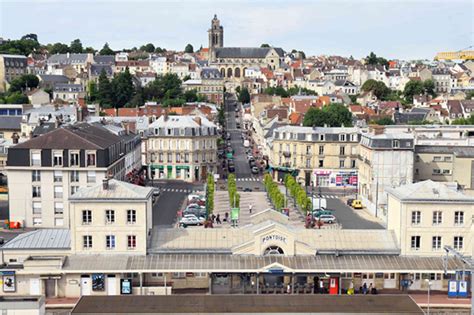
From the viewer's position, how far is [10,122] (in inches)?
3693

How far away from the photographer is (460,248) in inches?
1551

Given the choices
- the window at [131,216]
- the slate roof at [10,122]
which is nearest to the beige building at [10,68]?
the slate roof at [10,122]

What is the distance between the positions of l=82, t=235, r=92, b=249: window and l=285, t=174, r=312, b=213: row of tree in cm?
2568

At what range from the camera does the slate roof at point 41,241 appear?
38938 millimetres

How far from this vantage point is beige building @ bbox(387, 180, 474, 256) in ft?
129

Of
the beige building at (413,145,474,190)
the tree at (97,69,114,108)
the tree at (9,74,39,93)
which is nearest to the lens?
the beige building at (413,145,474,190)

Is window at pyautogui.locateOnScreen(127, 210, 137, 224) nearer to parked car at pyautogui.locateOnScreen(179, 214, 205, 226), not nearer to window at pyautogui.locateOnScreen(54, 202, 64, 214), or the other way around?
parked car at pyautogui.locateOnScreen(179, 214, 205, 226)

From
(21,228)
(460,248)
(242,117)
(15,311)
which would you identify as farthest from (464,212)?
(242,117)

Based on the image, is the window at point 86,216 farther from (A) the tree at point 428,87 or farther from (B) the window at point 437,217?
(A) the tree at point 428,87

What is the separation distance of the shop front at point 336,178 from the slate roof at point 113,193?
43.7 metres

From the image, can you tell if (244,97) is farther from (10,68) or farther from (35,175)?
(35,175)

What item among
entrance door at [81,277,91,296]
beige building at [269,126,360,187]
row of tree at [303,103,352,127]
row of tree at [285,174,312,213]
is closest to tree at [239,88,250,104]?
row of tree at [303,103,352,127]

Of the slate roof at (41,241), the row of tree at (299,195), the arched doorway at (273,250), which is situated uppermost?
the slate roof at (41,241)

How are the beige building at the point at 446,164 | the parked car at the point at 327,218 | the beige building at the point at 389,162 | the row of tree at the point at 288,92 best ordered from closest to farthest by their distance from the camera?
the parked car at the point at 327,218
the beige building at the point at 389,162
the beige building at the point at 446,164
the row of tree at the point at 288,92
